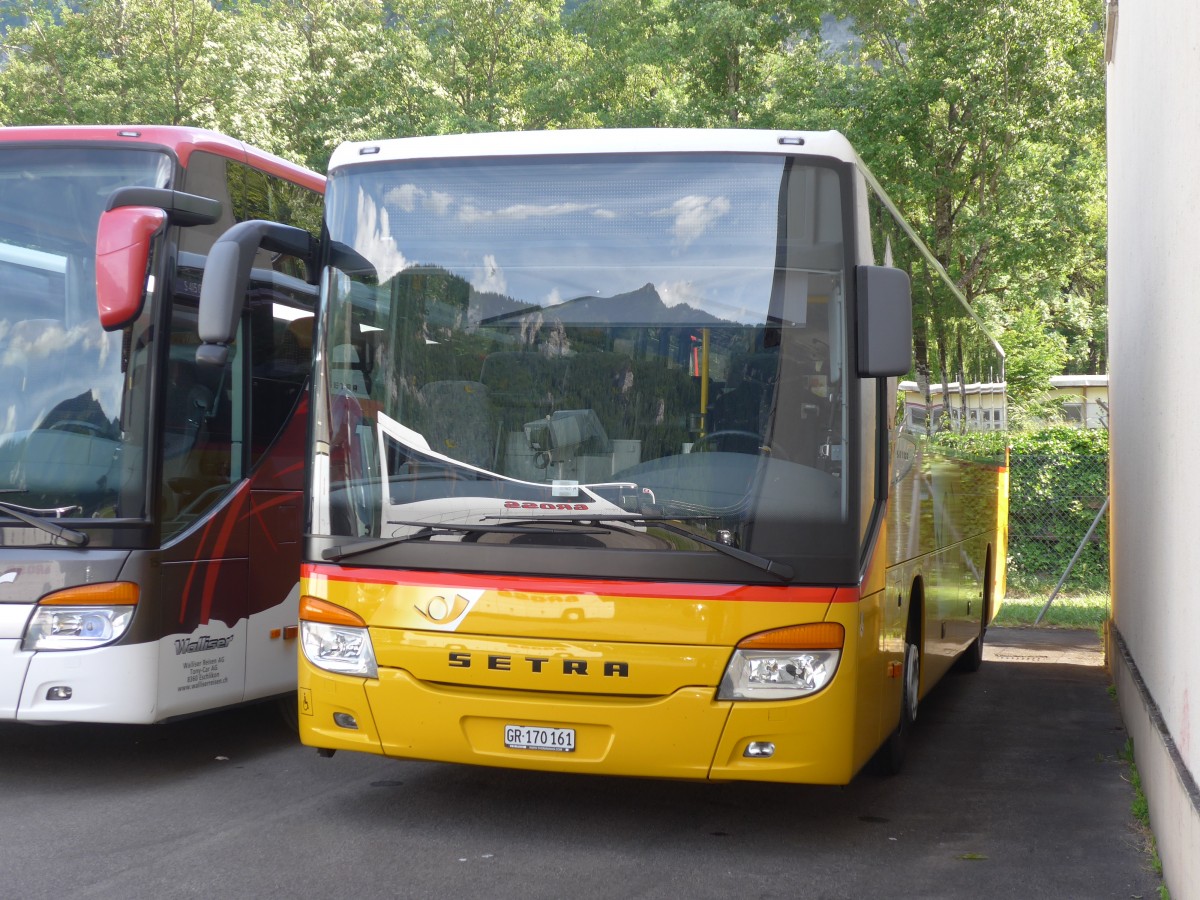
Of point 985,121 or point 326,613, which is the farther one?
point 985,121

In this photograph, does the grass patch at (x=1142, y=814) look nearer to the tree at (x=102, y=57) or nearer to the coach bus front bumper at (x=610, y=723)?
the coach bus front bumper at (x=610, y=723)

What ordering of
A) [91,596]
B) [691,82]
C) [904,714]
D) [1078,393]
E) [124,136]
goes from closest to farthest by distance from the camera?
[91,596] < [124,136] < [904,714] < [691,82] < [1078,393]

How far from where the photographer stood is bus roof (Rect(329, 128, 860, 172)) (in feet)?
18.3

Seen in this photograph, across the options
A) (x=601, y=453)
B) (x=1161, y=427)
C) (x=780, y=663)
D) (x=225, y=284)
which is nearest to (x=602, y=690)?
(x=780, y=663)

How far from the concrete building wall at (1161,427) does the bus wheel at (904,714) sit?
1.19 metres

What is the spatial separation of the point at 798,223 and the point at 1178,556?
2110 millimetres

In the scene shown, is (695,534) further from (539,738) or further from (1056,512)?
(1056,512)

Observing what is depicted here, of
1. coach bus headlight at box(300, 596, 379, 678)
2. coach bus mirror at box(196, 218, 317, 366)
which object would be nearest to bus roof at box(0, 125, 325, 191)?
coach bus mirror at box(196, 218, 317, 366)

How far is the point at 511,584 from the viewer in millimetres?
5465

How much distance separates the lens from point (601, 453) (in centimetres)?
546

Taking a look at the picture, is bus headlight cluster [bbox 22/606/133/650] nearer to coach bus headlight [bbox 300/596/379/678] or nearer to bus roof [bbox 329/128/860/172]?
coach bus headlight [bbox 300/596/379/678]

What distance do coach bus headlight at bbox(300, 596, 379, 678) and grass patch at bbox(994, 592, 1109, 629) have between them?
35.0ft

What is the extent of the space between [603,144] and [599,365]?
97cm

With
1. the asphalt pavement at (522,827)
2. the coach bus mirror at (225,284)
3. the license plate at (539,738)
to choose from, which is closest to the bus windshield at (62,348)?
the coach bus mirror at (225,284)
